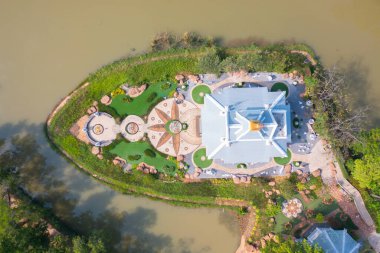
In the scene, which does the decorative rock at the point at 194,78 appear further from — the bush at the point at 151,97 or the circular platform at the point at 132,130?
the circular platform at the point at 132,130

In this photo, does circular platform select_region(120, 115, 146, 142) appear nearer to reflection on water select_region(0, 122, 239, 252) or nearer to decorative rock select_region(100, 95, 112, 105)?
decorative rock select_region(100, 95, 112, 105)

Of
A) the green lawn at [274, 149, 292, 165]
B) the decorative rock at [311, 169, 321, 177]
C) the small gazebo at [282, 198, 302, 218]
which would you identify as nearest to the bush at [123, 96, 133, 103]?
the green lawn at [274, 149, 292, 165]

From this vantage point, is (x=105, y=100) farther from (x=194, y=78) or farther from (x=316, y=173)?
(x=316, y=173)

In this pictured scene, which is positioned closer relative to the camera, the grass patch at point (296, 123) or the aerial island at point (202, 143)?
the aerial island at point (202, 143)

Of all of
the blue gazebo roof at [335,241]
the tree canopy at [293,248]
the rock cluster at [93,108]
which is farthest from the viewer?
the rock cluster at [93,108]

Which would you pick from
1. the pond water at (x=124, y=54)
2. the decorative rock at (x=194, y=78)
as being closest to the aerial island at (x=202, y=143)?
the decorative rock at (x=194, y=78)

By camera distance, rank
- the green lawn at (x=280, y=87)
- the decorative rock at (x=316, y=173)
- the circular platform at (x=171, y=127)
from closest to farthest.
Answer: the circular platform at (x=171, y=127)
the decorative rock at (x=316, y=173)
the green lawn at (x=280, y=87)

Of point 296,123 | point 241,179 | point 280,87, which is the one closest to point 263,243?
point 241,179
